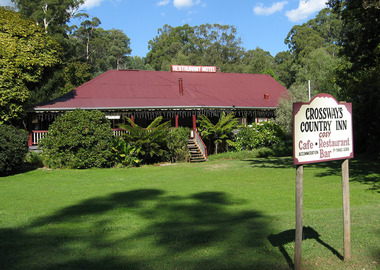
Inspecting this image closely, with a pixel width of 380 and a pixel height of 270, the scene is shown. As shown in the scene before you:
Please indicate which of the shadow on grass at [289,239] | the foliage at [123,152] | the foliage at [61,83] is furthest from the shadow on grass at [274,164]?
the foliage at [61,83]

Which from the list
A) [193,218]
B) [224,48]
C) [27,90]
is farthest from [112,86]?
[224,48]

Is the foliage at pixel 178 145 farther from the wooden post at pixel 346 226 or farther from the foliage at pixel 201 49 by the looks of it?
the foliage at pixel 201 49

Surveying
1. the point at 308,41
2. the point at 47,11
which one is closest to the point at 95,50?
the point at 47,11

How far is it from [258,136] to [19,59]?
48.3 feet

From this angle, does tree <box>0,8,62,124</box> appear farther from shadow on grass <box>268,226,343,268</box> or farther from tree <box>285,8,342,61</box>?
tree <box>285,8,342,61</box>

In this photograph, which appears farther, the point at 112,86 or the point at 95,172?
the point at 112,86

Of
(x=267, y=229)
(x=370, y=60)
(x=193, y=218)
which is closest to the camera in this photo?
(x=267, y=229)

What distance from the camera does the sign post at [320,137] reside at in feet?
14.3

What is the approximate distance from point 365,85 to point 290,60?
203 ft

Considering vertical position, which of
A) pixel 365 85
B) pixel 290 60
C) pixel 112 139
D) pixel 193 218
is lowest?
pixel 193 218

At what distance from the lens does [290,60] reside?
252 feet

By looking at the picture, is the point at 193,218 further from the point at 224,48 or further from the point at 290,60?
the point at 290,60

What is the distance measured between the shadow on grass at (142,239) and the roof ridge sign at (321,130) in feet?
4.98

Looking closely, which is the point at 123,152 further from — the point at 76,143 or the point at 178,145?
the point at 178,145
